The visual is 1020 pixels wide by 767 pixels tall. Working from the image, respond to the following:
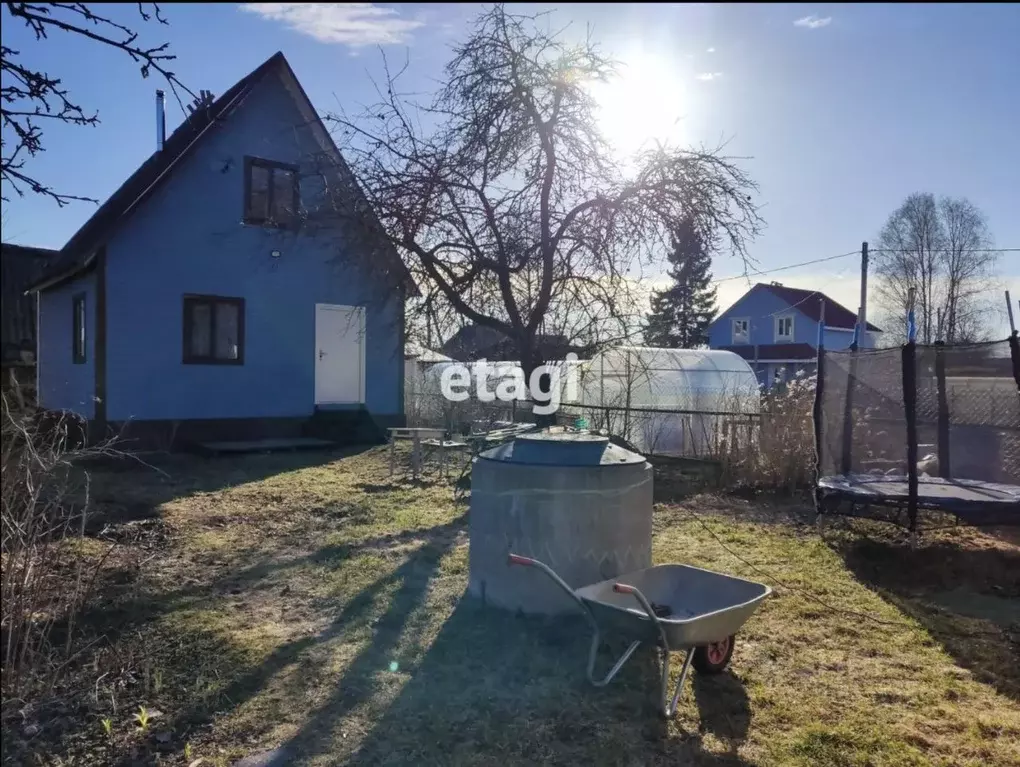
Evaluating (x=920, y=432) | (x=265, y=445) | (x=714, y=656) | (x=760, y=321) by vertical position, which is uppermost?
(x=760, y=321)

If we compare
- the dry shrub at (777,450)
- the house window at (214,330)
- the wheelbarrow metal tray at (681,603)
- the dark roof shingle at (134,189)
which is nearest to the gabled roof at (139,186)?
the dark roof shingle at (134,189)

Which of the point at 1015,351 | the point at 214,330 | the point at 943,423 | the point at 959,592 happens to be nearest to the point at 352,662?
the point at 959,592

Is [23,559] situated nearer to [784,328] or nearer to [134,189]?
[134,189]

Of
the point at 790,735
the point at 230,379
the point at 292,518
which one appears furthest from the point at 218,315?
the point at 790,735

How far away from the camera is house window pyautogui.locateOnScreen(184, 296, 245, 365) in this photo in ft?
43.9

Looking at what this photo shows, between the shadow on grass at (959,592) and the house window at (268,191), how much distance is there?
37.5 feet

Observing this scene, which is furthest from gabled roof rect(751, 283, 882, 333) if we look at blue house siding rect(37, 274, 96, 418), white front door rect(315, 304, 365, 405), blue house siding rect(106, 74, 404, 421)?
blue house siding rect(37, 274, 96, 418)

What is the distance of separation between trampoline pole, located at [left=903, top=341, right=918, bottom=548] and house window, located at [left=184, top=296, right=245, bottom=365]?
11.4 m

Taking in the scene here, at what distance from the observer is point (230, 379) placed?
1372 centimetres

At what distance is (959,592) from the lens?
6.00m

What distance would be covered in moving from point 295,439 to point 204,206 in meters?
4.74

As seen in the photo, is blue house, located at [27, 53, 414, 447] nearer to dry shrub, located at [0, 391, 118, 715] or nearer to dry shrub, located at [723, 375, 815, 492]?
dry shrub, located at [723, 375, 815, 492]

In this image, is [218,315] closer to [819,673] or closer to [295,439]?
[295,439]

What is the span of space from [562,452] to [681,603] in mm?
1298
